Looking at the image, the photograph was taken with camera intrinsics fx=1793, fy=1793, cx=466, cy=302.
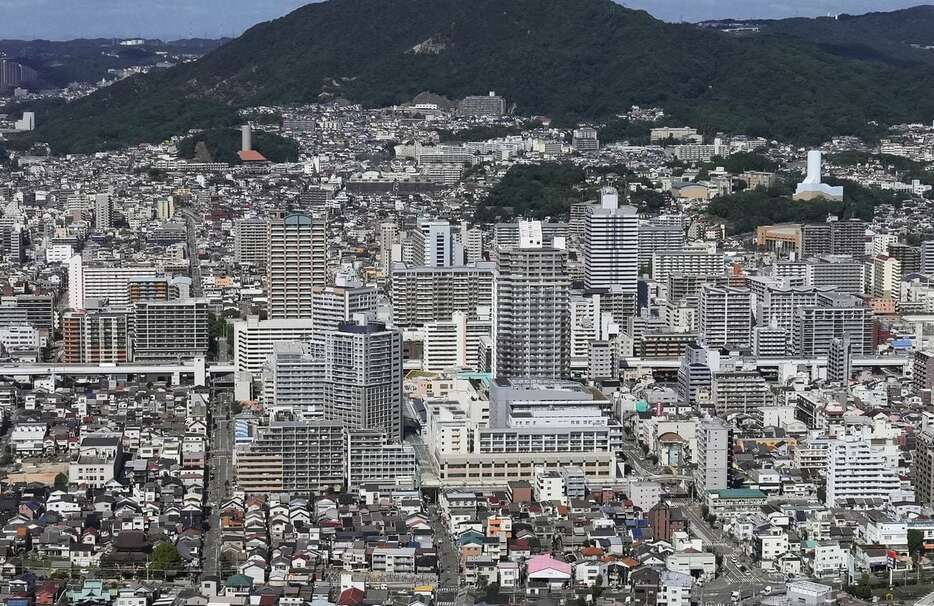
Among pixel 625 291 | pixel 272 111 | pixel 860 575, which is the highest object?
pixel 272 111

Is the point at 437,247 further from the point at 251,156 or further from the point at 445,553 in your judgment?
the point at 251,156

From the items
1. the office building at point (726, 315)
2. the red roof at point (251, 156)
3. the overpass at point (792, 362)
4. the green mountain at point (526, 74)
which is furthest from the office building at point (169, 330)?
the green mountain at point (526, 74)

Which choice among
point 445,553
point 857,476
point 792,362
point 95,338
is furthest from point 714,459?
point 95,338

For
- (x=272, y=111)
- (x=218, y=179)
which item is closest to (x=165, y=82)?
(x=272, y=111)

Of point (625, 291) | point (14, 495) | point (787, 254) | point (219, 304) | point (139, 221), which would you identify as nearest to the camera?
point (14, 495)

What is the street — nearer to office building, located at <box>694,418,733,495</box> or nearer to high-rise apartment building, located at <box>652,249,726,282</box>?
office building, located at <box>694,418,733,495</box>

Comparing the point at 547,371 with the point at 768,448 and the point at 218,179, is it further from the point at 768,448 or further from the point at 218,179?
the point at 218,179
